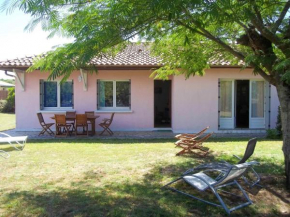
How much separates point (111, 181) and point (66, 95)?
8911 millimetres

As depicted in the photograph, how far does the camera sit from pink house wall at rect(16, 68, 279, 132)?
44.0 feet

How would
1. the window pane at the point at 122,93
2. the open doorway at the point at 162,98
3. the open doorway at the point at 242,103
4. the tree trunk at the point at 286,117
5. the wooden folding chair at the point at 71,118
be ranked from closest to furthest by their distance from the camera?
the tree trunk at the point at 286,117 → the wooden folding chair at the point at 71,118 → the window pane at the point at 122,93 → the open doorway at the point at 242,103 → the open doorway at the point at 162,98

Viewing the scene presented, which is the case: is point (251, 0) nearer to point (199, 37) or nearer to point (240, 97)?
point (199, 37)

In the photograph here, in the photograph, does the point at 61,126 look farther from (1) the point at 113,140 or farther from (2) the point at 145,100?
(2) the point at 145,100

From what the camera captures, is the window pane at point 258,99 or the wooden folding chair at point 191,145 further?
the window pane at point 258,99

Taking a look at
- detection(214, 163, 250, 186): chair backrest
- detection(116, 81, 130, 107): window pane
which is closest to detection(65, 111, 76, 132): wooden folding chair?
detection(116, 81, 130, 107): window pane

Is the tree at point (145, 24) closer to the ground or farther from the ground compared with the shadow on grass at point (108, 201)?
farther from the ground

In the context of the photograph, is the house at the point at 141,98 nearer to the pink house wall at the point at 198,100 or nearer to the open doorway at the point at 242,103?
the pink house wall at the point at 198,100

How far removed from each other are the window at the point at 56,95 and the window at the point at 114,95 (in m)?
1.37

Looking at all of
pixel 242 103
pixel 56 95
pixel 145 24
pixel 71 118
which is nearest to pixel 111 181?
pixel 145 24

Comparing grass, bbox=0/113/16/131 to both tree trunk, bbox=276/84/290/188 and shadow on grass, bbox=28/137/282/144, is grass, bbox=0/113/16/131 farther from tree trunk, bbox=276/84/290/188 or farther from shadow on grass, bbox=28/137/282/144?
tree trunk, bbox=276/84/290/188

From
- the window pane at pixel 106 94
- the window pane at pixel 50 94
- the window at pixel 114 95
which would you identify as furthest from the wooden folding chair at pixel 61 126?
the window pane at pixel 106 94

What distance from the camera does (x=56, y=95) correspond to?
14172 millimetres

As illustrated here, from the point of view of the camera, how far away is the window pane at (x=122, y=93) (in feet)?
46.7
